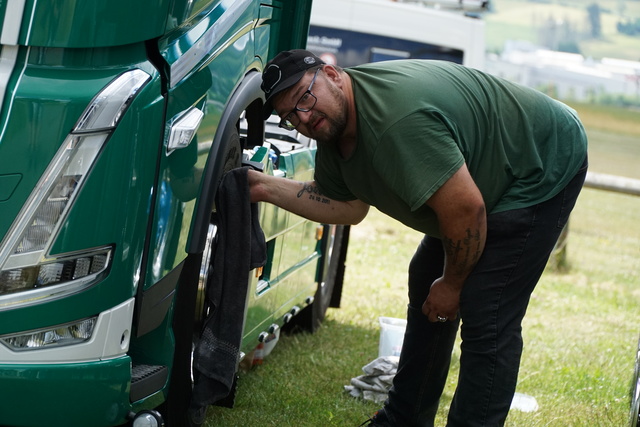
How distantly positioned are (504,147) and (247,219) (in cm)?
98

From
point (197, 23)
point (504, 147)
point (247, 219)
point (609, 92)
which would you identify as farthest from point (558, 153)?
point (609, 92)

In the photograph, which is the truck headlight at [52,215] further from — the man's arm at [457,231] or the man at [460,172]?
the man's arm at [457,231]

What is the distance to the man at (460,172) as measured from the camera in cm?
330

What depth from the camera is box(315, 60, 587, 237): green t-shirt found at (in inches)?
128

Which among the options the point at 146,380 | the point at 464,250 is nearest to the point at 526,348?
the point at 464,250

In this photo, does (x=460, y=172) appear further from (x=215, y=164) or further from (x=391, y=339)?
(x=391, y=339)

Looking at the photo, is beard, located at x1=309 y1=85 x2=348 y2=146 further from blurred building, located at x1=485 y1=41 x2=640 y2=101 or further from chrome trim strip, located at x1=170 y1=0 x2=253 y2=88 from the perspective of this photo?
blurred building, located at x1=485 y1=41 x2=640 y2=101

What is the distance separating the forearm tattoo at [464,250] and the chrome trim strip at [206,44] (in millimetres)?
1049

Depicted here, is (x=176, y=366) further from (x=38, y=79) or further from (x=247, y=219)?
(x=38, y=79)

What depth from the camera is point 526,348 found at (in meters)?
6.66

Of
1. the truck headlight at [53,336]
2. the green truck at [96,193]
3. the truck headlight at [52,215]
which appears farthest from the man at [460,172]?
the truck headlight at [53,336]

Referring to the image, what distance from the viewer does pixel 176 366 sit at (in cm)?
346

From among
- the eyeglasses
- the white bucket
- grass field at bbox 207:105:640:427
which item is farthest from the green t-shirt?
the white bucket

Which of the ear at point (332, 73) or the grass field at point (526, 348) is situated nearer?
the ear at point (332, 73)
